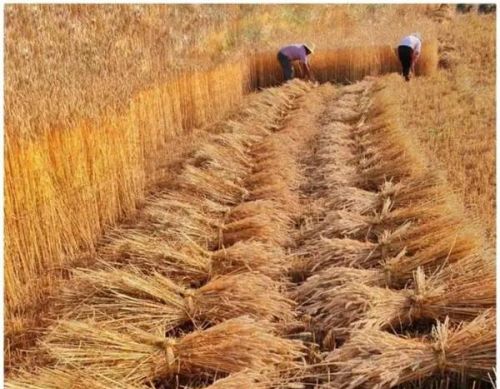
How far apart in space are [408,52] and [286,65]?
1661mm

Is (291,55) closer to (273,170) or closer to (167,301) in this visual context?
(273,170)

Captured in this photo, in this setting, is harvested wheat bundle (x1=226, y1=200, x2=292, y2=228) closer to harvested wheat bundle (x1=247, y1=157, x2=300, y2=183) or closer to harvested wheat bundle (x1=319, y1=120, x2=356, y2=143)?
harvested wheat bundle (x1=247, y1=157, x2=300, y2=183)

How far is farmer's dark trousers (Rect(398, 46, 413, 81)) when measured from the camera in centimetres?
898

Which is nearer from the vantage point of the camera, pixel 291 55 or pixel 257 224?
pixel 257 224

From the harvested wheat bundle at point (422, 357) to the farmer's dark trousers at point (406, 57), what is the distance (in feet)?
23.4

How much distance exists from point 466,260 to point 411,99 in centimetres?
494

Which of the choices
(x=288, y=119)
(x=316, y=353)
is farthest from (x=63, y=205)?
(x=288, y=119)

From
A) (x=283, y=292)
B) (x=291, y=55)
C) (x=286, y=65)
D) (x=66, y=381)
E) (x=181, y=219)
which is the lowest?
(x=283, y=292)

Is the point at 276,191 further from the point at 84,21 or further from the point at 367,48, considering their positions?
the point at 367,48

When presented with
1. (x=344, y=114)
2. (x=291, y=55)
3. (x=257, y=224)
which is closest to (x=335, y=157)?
(x=257, y=224)

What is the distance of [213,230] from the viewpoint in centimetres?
373

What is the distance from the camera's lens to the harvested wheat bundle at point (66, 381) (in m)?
2.23

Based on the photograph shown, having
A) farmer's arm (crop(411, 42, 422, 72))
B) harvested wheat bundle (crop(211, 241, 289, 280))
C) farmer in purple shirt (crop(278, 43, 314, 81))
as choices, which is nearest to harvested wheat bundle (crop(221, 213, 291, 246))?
harvested wheat bundle (crop(211, 241, 289, 280))

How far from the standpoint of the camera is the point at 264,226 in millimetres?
3703
